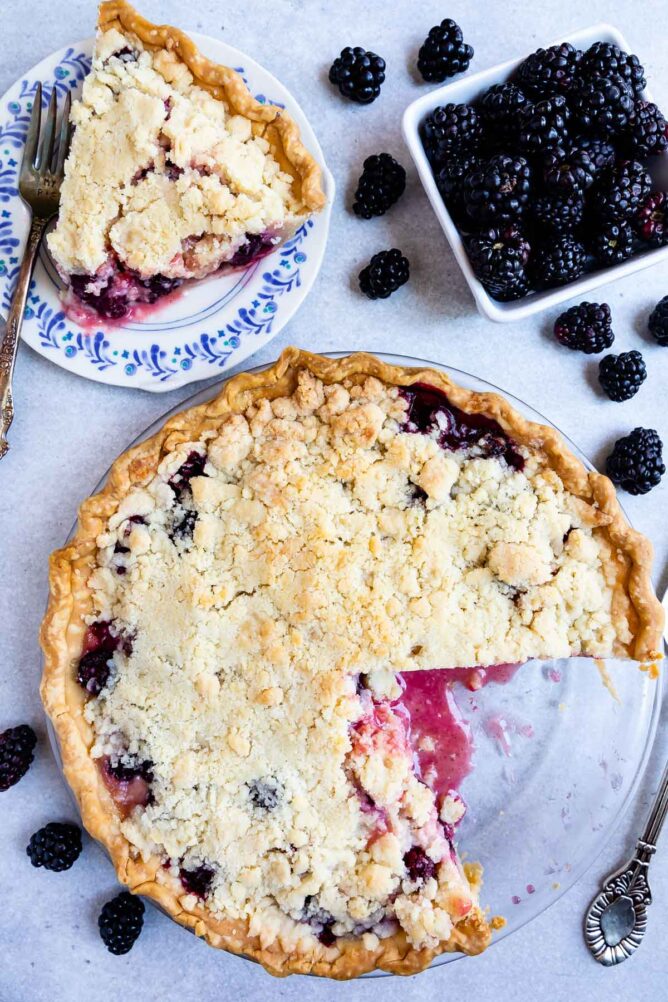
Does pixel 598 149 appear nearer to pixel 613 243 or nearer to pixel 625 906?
pixel 613 243

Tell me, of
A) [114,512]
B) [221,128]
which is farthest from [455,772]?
[221,128]

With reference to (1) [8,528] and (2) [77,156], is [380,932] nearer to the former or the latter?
(1) [8,528]

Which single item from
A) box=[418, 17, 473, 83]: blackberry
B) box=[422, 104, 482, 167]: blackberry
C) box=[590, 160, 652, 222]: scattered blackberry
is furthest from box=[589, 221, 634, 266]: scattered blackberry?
box=[418, 17, 473, 83]: blackberry

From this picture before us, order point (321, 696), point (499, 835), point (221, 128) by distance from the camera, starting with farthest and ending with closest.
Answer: point (499, 835) < point (221, 128) < point (321, 696)

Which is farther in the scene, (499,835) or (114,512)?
(499,835)

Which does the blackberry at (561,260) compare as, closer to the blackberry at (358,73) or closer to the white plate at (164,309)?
the white plate at (164,309)

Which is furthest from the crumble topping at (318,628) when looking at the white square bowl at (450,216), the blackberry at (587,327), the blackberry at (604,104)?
the blackberry at (604,104)

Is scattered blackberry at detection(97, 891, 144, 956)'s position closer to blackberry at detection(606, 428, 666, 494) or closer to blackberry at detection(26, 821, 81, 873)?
blackberry at detection(26, 821, 81, 873)
